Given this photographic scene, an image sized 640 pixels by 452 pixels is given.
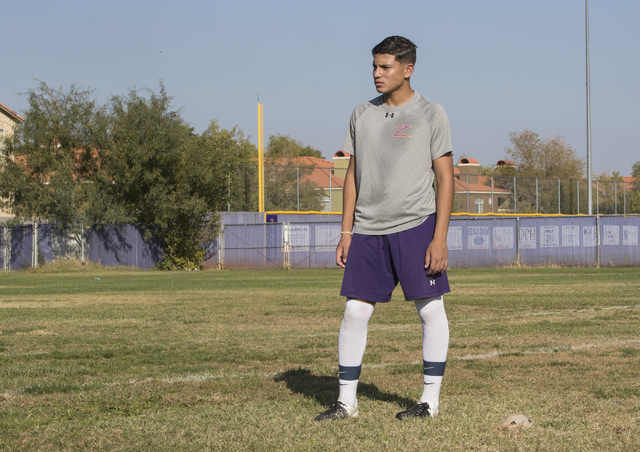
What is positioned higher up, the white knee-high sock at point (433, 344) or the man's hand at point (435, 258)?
the man's hand at point (435, 258)

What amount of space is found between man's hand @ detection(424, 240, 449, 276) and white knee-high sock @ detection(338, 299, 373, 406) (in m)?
0.42

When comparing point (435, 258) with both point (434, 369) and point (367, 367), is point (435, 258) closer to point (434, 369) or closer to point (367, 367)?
point (434, 369)

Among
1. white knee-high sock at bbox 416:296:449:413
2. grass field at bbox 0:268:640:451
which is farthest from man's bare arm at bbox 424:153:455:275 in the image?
grass field at bbox 0:268:640:451

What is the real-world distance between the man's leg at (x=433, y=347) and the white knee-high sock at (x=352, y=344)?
33 centimetres

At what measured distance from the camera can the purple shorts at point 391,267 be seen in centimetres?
402

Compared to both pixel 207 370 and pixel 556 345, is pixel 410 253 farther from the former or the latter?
pixel 556 345

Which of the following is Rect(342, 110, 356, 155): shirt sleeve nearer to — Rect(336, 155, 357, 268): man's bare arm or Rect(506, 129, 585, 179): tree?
Rect(336, 155, 357, 268): man's bare arm

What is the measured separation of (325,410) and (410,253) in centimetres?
101

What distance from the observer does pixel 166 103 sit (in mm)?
30906

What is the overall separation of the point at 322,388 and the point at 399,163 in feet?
5.78

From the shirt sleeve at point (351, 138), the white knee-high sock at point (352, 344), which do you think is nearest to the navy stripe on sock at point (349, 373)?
the white knee-high sock at point (352, 344)

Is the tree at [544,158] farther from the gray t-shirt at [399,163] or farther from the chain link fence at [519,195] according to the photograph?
the gray t-shirt at [399,163]

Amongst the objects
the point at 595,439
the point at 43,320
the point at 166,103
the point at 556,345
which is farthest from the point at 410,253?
the point at 166,103

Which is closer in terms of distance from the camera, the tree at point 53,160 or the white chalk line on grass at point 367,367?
the white chalk line on grass at point 367,367
